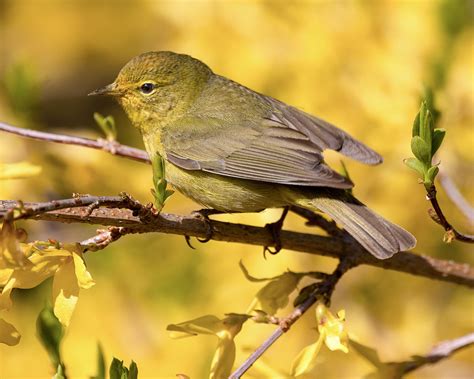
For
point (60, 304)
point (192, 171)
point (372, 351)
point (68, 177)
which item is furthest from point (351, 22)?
point (60, 304)

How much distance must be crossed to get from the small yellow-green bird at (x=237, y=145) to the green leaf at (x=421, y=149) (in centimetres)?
57

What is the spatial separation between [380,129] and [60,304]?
2.18 m

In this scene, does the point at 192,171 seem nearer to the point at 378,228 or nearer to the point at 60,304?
the point at 378,228

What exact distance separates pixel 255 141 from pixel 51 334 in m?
1.61

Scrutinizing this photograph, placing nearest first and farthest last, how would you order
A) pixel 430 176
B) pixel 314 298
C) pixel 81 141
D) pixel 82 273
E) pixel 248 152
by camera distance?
pixel 430 176 → pixel 82 273 → pixel 314 298 → pixel 81 141 → pixel 248 152

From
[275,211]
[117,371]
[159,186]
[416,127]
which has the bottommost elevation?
[275,211]

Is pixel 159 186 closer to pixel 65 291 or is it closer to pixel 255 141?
pixel 65 291

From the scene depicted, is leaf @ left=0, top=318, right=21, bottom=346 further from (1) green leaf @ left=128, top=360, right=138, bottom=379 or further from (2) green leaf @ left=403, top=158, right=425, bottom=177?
(2) green leaf @ left=403, top=158, right=425, bottom=177

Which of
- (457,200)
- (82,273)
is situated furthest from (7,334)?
(457,200)

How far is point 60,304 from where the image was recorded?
2.53 meters

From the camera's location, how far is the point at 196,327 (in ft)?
9.11

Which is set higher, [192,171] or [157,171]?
[157,171]

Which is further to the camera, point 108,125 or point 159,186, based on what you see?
point 108,125

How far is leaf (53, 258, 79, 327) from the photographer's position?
2.53 meters
